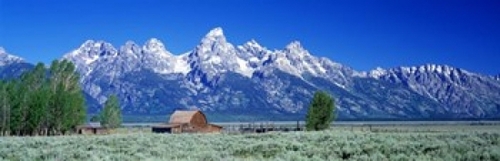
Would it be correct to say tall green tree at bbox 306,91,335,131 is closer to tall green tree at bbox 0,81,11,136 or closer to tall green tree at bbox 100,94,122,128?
tall green tree at bbox 0,81,11,136

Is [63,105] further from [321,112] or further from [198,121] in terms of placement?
[198,121]

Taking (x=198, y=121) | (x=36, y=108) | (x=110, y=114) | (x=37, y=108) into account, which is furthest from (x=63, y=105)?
(x=198, y=121)

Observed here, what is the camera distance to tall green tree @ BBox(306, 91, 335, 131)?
7831 cm

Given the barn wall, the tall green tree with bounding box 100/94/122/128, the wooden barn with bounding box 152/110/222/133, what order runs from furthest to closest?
the tall green tree with bounding box 100/94/122/128
the barn wall
the wooden barn with bounding box 152/110/222/133

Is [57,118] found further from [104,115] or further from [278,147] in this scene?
[278,147]

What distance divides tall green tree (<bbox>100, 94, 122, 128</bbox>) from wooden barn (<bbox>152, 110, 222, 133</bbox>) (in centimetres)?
895

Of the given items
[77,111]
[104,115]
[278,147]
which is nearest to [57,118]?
[77,111]

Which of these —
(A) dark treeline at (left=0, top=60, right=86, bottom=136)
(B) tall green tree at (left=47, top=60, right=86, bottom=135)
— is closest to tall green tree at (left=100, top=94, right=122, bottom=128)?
(B) tall green tree at (left=47, top=60, right=86, bottom=135)

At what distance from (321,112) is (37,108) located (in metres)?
32.6

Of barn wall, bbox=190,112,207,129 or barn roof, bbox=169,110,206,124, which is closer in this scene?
barn roof, bbox=169,110,206,124

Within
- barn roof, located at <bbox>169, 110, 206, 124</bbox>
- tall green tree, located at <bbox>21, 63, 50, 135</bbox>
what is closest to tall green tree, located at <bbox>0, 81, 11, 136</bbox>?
tall green tree, located at <bbox>21, 63, 50, 135</bbox>

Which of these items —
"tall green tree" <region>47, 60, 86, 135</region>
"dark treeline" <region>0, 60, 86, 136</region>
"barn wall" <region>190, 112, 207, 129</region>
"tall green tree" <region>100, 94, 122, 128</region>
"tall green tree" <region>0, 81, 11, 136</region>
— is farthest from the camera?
"tall green tree" <region>100, 94, 122, 128</region>

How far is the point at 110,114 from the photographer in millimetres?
106562

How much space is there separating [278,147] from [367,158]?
9577 mm
